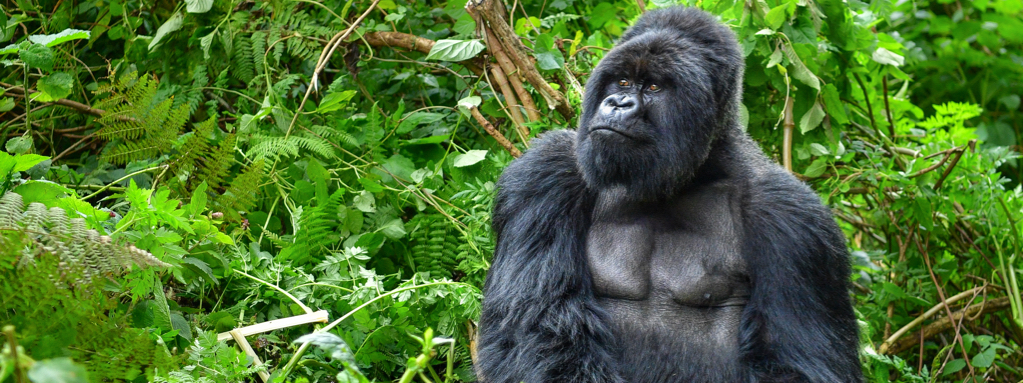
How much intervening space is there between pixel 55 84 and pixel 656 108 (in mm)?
2064

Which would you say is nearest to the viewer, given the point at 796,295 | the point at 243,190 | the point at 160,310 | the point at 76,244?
the point at 76,244

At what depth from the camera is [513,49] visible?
339cm

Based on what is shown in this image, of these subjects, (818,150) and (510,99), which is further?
(818,150)

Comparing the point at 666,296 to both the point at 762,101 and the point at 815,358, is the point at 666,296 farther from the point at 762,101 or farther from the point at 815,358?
the point at 762,101

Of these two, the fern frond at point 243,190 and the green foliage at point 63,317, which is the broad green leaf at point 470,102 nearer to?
the fern frond at point 243,190

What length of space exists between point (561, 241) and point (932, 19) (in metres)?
5.28

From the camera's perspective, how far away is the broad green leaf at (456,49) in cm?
337

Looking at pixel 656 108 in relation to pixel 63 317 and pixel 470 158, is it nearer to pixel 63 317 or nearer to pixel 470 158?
pixel 470 158

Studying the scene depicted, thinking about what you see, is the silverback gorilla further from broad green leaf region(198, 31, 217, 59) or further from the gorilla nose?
broad green leaf region(198, 31, 217, 59)

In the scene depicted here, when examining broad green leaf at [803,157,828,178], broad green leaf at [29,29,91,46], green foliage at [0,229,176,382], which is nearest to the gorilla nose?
green foliage at [0,229,176,382]

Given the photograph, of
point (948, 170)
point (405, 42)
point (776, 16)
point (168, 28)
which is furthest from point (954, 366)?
point (168, 28)

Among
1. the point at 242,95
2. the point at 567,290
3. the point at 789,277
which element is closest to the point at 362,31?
the point at 242,95

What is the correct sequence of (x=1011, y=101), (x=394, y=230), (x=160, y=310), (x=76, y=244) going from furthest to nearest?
(x=1011, y=101), (x=394, y=230), (x=160, y=310), (x=76, y=244)

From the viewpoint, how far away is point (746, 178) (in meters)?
2.74
